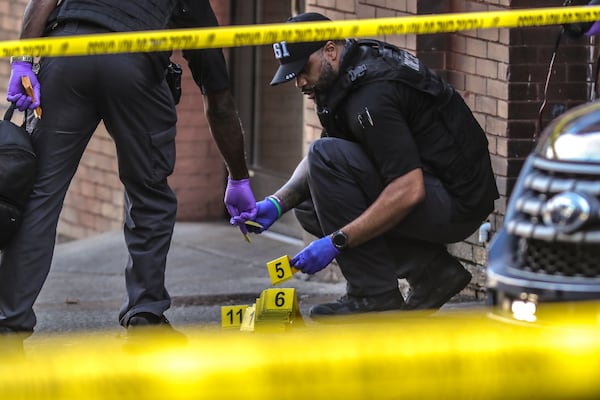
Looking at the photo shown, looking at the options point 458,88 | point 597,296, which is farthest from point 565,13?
point 458,88

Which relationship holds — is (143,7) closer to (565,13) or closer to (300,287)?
(565,13)

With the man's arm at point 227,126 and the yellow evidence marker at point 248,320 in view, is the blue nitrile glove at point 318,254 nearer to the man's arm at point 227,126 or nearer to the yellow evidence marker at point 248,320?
the yellow evidence marker at point 248,320

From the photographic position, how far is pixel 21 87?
4855mm

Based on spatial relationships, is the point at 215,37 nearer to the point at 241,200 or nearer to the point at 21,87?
the point at 21,87

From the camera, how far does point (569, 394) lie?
3393 millimetres

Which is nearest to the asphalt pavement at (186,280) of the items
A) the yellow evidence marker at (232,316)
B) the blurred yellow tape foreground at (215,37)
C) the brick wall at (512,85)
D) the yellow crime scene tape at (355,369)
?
the yellow evidence marker at (232,316)

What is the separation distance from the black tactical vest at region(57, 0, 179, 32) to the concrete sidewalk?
4.88 ft

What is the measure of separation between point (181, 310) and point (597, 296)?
329cm

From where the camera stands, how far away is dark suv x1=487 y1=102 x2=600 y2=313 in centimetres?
337

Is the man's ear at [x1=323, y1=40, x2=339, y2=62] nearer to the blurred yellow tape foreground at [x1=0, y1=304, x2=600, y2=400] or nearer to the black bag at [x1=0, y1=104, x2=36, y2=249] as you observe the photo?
the black bag at [x1=0, y1=104, x2=36, y2=249]

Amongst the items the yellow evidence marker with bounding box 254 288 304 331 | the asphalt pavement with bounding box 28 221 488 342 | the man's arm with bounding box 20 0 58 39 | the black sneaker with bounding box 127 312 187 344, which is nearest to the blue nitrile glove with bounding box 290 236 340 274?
the yellow evidence marker with bounding box 254 288 304 331

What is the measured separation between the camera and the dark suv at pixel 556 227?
11.1ft

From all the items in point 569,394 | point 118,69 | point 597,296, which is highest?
point 118,69

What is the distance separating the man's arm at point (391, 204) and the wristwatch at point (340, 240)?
3 centimetres
